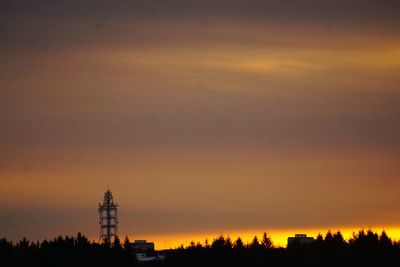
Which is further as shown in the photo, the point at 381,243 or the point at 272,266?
the point at 272,266

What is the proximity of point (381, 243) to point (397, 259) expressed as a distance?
8.15 m

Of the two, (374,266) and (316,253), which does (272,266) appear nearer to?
(316,253)

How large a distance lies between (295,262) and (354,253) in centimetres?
1378

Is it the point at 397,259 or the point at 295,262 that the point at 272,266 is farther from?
the point at 397,259

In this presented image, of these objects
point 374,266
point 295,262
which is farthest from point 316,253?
point 374,266

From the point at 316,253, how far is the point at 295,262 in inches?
122

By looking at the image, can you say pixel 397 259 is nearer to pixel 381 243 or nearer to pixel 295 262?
pixel 381 243

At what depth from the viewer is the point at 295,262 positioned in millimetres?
195125

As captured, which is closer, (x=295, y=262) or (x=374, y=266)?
(x=374, y=266)

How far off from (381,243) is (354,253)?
4400 mm

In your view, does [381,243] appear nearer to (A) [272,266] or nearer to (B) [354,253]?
(B) [354,253]

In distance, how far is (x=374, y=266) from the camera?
585ft

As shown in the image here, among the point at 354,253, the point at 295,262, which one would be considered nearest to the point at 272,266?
the point at 295,262

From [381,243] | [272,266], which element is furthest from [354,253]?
[272,266]
